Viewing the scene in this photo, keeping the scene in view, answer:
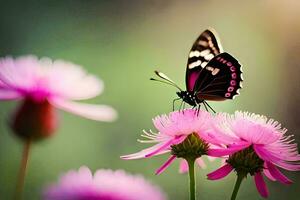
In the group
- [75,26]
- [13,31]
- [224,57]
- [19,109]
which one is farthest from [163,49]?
[19,109]

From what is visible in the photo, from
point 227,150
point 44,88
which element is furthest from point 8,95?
point 227,150

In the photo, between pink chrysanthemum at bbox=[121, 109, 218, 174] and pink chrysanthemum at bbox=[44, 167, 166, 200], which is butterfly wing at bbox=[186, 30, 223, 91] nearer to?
pink chrysanthemum at bbox=[121, 109, 218, 174]

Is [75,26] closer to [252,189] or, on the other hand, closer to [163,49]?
[163,49]

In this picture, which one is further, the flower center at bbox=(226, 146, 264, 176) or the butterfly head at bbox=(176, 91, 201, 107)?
the butterfly head at bbox=(176, 91, 201, 107)

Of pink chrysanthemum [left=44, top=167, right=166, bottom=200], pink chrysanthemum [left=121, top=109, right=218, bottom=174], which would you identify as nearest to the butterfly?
pink chrysanthemum [left=121, top=109, right=218, bottom=174]

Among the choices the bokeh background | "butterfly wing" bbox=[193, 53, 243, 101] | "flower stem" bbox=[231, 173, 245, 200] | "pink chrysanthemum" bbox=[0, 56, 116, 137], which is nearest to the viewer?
"pink chrysanthemum" bbox=[0, 56, 116, 137]

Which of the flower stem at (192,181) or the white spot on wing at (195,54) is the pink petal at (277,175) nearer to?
the flower stem at (192,181)

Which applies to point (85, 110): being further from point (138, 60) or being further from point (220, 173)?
point (138, 60)

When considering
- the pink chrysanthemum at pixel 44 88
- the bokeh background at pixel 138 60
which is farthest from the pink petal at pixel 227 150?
the bokeh background at pixel 138 60
